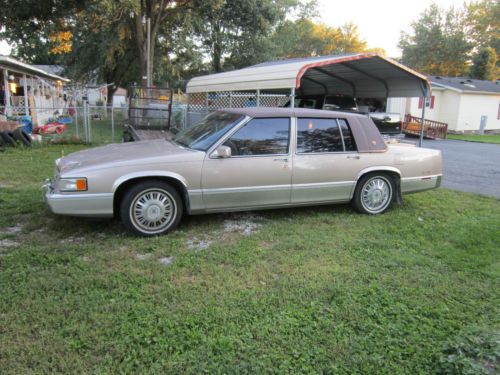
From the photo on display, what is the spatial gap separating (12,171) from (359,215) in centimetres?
692

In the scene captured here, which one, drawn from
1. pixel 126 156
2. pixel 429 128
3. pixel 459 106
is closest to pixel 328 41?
pixel 459 106

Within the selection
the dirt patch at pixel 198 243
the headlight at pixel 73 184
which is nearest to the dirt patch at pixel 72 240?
the headlight at pixel 73 184

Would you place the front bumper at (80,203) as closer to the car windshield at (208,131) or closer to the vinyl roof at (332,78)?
the car windshield at (208,131)

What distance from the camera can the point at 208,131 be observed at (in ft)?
17.2

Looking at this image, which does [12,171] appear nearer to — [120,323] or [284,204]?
[284,204]

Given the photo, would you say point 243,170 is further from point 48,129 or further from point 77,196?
point 48,129

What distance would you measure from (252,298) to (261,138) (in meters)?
2.38

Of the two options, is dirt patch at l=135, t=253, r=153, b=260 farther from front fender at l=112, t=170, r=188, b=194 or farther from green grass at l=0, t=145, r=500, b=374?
Answer: front fender at l=112, t=170, r=188, b=194

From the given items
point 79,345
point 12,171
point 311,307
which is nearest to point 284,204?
point 311,307

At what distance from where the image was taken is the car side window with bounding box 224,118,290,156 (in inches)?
196

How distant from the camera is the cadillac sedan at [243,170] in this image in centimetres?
446

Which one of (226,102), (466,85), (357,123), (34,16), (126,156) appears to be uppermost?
(34,16)

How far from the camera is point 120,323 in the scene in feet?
9.56

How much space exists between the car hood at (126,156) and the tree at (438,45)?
4337 centimetres
